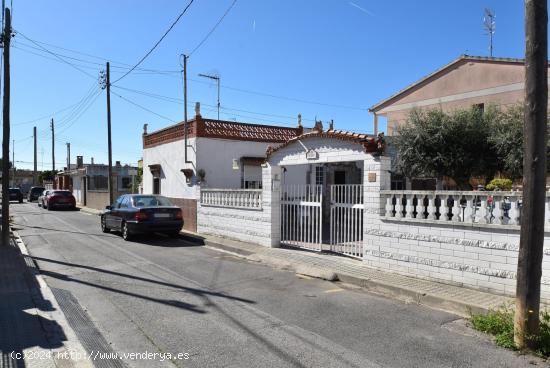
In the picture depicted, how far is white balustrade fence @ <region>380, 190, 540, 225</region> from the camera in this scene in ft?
20.6

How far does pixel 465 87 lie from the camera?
79.5 feet

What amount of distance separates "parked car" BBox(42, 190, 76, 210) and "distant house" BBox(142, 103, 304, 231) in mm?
15129

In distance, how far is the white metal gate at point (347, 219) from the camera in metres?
8.96

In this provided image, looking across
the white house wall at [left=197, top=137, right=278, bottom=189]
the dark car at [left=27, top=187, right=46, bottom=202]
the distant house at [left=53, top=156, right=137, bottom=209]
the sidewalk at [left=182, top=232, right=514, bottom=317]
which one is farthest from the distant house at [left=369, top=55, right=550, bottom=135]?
the dark car at [left=27, top=187, right=46, bottom=202]

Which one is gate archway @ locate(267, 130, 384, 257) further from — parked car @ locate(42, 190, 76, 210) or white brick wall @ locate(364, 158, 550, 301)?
parked car @ locate(42, 190, 76, 210)

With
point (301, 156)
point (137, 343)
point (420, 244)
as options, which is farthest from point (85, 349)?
point (301, 156)

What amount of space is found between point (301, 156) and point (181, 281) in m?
4.29

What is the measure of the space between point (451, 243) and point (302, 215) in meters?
4.32

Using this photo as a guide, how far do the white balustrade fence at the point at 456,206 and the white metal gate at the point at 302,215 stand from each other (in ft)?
7.30

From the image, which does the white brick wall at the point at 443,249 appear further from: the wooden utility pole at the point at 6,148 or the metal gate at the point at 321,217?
the wooden utility pole at the point at 6,148

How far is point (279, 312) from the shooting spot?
588 centimetres

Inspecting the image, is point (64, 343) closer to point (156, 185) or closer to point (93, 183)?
point (156, 185)

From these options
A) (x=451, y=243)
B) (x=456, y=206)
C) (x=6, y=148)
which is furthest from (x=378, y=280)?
(x=6, y=148)

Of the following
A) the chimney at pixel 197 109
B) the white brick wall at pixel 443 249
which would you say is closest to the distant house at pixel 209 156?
the chimney at pixel 197 109
